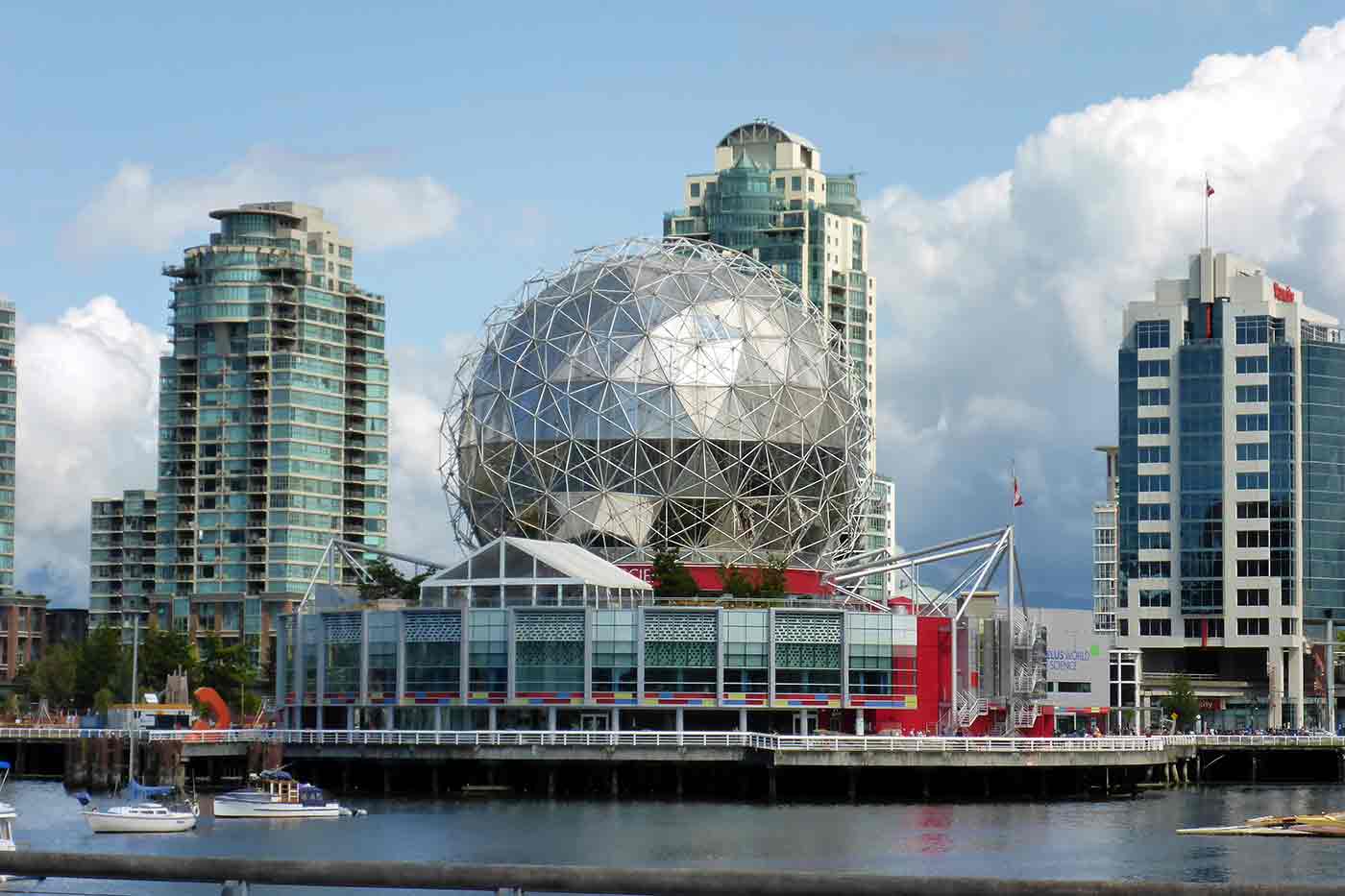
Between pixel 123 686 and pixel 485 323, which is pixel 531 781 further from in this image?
pixel 123 686

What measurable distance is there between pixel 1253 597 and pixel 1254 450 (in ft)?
36.1

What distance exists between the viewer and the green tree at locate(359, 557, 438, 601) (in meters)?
132

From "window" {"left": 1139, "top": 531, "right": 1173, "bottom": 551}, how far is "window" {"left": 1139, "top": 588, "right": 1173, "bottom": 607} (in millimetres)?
508

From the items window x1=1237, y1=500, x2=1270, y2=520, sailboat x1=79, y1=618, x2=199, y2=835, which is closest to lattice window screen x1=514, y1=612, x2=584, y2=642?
sailboat x1=79, y1=618, x2=199, y2=835

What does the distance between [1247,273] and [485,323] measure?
64.6 metres

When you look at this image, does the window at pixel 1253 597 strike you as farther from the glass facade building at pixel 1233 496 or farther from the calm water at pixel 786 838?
the calm water at pixel 786 838

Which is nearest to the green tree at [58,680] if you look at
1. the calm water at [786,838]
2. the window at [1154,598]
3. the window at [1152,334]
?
the calm water at [786,838]

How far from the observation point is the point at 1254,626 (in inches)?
6398

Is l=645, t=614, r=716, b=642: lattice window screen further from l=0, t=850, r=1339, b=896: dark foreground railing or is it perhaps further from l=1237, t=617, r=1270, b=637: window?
l=0, t=850, r=1339, b=896: dark foreground railing

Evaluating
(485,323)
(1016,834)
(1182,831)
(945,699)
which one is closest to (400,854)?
(1016,834)

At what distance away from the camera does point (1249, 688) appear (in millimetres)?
164625

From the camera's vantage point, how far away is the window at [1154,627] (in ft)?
541

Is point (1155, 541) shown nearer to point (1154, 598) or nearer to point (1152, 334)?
point (1154, 598)

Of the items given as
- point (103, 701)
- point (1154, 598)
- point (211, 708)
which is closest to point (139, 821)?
point (211, 708)
